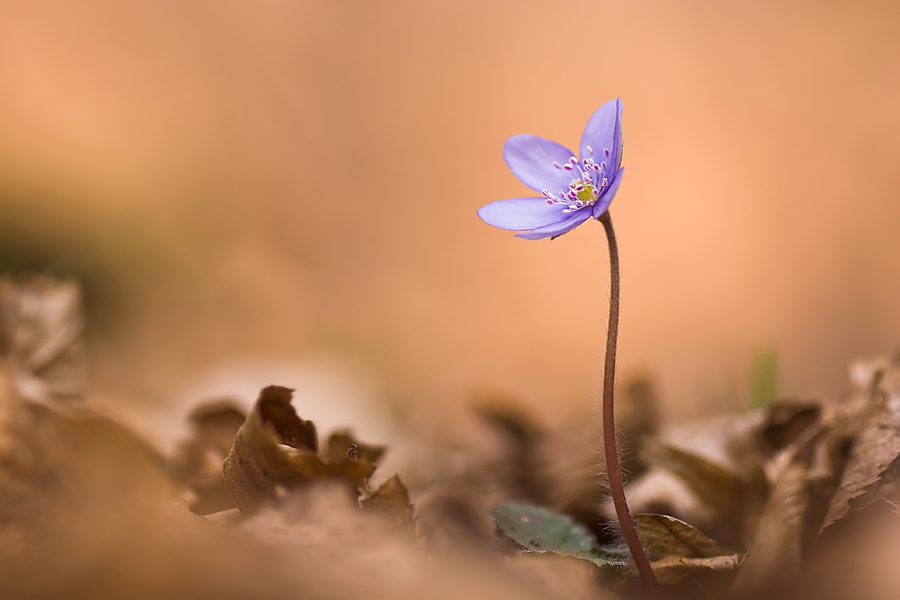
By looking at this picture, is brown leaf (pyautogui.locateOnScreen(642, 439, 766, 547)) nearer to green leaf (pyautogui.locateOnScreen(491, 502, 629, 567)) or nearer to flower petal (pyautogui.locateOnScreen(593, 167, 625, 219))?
green leaf (pyautogui.locateOnScreen(491, 502, 629, 567))

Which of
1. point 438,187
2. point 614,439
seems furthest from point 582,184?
point 438,187

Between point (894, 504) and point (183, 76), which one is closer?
point (894, 504)

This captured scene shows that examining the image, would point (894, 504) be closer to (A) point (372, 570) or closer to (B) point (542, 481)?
(A) point (372, 570)

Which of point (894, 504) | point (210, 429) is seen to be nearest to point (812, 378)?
point (894, 504)

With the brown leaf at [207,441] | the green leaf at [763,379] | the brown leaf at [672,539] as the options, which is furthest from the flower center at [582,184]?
the green leaf at [763,379]

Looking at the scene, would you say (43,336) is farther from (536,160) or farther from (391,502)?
(536,160)

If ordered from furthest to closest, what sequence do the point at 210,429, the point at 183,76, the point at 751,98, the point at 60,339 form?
the point at 183,76 → the point at 751,98 → the point at 60,339 → the point at 210,429

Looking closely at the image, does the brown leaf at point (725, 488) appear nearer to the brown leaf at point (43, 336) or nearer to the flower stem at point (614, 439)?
the flower stem at point (614, 439)

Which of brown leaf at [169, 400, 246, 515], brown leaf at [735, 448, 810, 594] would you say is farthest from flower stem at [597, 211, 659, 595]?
brown leaf at [169, 400, 246, 515]
